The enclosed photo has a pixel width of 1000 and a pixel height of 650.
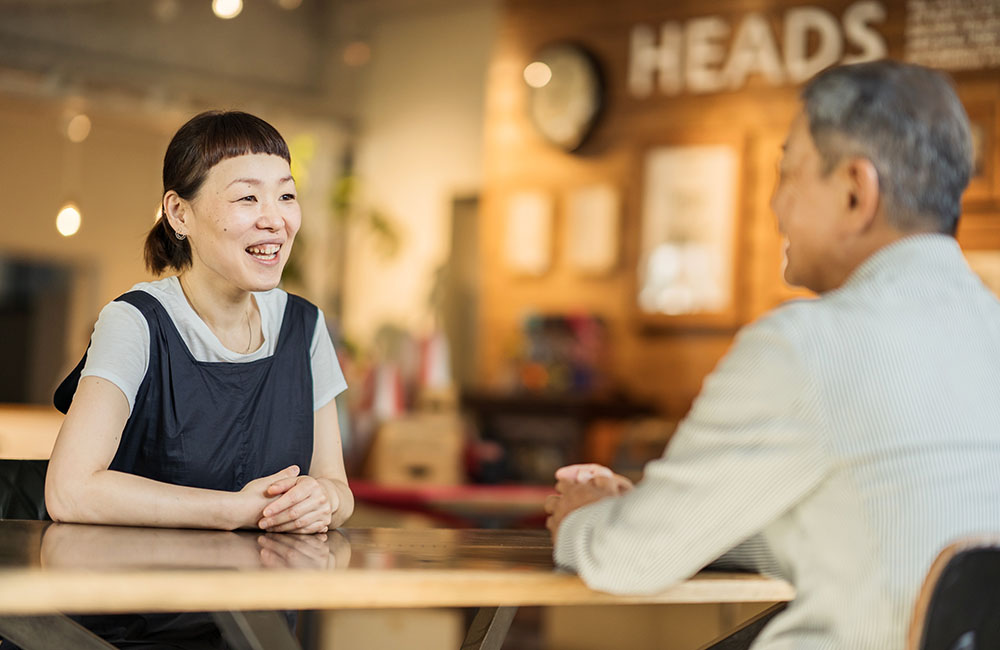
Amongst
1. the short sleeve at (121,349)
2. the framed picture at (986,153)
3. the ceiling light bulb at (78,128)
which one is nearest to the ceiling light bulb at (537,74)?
the framed picture at (986,153)

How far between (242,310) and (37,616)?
72cm

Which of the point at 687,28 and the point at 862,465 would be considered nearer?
the point at 862,465

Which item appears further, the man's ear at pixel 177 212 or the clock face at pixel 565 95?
the clock face at pixel 565 95

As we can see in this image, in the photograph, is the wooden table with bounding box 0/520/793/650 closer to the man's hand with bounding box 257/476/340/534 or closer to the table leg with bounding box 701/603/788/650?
the man's hand with bounding box 257/476/340/534

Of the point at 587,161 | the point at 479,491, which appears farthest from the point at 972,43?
the point at 479,491

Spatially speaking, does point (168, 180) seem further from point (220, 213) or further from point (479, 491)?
point (479, 491)

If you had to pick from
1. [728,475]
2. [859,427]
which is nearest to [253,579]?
[728,475]

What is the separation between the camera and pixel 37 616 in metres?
1.49

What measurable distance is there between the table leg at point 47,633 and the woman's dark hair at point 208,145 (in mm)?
764

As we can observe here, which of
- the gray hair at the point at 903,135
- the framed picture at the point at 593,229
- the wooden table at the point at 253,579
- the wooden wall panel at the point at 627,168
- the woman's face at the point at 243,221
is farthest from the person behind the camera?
the framed picture at the point at 593,229

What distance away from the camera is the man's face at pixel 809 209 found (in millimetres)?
1517

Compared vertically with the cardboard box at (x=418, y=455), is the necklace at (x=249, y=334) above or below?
above

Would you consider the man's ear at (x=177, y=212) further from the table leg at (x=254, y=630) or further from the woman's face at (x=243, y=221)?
the table leg at (x=254, y=630)

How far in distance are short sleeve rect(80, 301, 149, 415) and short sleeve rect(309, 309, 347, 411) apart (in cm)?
34
